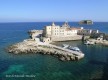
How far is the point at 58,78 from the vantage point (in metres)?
42.2

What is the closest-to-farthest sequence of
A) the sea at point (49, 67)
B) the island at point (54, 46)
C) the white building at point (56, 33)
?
the sea at point (49, 67), the island at point (54, 46), the white building at point (56, 33)

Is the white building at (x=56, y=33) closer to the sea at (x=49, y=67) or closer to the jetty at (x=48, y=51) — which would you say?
the jetty at (x=48, y=51)

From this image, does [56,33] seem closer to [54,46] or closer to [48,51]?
[54,46]

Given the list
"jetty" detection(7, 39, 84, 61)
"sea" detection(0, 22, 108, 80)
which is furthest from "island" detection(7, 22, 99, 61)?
"sea" detection(0, 22, 108, 80)

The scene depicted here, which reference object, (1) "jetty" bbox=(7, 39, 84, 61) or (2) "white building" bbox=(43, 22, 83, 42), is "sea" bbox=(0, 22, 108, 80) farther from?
(2) "white building" bbox=(43, 22, 83, 42)

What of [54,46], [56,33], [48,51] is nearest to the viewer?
[48,51]

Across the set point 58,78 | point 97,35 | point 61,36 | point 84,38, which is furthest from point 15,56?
point 97,35

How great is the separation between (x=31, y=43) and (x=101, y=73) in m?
37.8

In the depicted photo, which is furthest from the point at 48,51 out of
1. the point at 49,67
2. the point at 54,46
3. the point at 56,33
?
the point at 56,33

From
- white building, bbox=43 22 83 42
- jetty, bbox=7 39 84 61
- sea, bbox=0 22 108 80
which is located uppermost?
white building, bbox=43 22 83 42

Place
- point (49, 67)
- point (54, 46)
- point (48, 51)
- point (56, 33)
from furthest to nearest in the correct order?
point (56, 33) < point (54, 46) < point (48, 51) < point (49, 67)

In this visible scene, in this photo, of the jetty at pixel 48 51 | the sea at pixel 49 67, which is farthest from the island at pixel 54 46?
the sea at pixel 49 67

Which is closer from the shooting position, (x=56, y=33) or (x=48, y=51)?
(x=48, y=51)

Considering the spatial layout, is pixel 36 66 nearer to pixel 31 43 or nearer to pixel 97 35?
pixel 31 43
